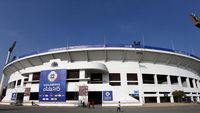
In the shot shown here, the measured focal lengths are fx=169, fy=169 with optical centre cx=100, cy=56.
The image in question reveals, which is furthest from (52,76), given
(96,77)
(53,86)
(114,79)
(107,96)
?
(114,79)

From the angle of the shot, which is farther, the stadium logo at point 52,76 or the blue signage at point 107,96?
the stadium logo at point 52,76

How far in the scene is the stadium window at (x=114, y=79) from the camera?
36.0 m

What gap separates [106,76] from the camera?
3653 cm

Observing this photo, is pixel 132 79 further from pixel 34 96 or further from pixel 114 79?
pixel 34 96

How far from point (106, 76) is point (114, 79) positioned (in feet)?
6.10

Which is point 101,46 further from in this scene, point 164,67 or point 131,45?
point 164,67

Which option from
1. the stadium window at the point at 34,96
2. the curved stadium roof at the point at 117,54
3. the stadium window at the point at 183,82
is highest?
the curved stadium roof at the point at 117,54

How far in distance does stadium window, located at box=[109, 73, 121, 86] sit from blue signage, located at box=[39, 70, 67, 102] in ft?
33.1

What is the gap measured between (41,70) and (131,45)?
19814 mm

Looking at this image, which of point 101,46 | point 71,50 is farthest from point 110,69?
point 71,50

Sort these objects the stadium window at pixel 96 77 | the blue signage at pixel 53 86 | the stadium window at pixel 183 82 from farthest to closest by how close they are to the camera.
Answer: the stadium window at pixel 183 82 < the stadium window at pixel 96 77 < the blue signage at pixel 53 86

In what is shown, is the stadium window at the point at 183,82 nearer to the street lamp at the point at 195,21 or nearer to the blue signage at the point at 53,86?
the blue signage at the point at 53,86

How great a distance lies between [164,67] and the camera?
132 ft

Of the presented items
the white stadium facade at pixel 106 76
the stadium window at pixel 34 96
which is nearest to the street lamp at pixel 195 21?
the white stadium facade at pixel 106 76
